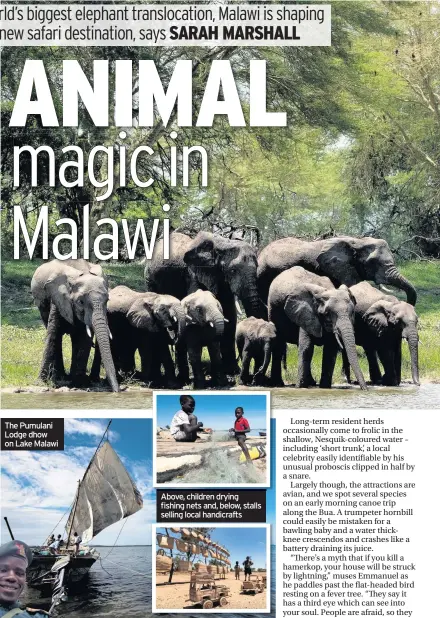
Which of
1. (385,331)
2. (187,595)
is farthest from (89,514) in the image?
(385,331)

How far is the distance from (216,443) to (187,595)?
162 centimetres

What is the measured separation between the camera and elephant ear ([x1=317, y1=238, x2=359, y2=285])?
58.0 ft

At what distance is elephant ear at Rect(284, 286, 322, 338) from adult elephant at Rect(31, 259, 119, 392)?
222cm

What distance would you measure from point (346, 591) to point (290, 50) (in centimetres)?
612

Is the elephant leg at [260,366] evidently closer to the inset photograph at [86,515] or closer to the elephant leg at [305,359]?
the elephant leg at [305,359]

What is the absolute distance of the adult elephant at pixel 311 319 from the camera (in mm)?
16750

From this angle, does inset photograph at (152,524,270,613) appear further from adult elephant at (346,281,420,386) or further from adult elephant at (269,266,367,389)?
adult elephant at (346,281,420,386)

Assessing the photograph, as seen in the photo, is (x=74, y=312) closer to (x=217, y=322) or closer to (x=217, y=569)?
(x=217, y=322)

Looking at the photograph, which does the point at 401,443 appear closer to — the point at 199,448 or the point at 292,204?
the point at 199,448

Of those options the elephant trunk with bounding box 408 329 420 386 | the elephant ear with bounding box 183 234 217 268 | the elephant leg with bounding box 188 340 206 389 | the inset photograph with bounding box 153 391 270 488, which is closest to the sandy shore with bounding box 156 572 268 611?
the inset photograph with bounding box 153 391 270 488

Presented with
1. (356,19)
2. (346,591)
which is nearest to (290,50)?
(356,19)

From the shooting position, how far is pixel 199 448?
1522 centimetres
